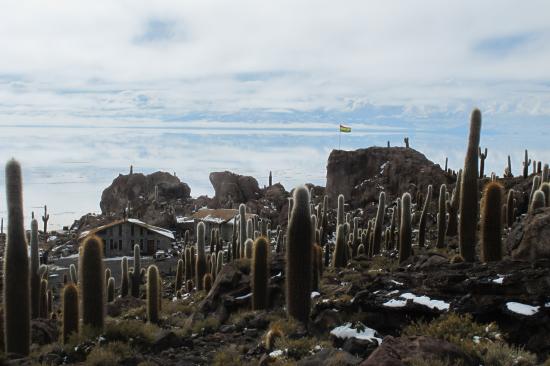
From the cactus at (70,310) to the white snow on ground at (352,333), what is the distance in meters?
6.75

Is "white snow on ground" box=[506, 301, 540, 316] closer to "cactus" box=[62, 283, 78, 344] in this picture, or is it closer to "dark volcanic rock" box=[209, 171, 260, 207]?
"cactus" box=[62, 283, 78, 344]

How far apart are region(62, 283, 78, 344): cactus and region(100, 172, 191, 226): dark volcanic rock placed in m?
78.2

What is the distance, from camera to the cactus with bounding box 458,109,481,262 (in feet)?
56.8

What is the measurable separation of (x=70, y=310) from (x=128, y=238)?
51.2 metres

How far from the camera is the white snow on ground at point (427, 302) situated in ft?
39.2

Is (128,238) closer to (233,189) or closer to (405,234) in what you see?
(233,189)

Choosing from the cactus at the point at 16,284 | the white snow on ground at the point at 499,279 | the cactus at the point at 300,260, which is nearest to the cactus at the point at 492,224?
the white snow on ground at the point at 499,279

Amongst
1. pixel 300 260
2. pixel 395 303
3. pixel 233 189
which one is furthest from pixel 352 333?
pixel 233 189

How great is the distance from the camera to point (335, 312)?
1332cm

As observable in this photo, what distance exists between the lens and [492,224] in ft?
51.3

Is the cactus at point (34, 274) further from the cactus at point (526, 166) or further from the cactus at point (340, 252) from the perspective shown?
the cactus at point (526, 166)

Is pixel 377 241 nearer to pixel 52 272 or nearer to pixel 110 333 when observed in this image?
pixel 110 333

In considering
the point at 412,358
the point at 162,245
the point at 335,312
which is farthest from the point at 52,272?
the point at 412,358

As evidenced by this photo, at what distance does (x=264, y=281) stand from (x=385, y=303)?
4.82 m
